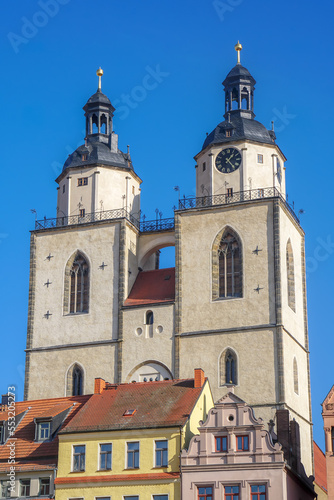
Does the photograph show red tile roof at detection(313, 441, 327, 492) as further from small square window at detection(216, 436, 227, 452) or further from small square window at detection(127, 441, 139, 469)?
small square window at detection(127, 441, 139, 469)

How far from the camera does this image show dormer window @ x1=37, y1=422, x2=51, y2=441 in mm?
50844

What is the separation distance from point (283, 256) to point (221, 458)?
66.1ft

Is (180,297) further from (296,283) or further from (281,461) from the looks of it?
(281,461)

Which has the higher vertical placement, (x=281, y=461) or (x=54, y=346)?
(x=54, y=346)

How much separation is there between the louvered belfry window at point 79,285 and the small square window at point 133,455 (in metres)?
20.0

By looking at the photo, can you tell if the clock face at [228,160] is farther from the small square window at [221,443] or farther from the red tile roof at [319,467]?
the small square window at [221,443]

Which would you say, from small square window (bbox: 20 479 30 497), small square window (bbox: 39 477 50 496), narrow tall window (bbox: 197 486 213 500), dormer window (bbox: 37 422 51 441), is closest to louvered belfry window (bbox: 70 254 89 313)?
dormer window (bbox: 37 422 51 441)

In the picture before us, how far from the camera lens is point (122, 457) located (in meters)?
47.4

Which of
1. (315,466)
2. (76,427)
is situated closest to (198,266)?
(315,466)

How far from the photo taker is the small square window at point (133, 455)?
47188 millimetres

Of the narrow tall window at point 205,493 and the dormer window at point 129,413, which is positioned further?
the dormer window at point 129,413

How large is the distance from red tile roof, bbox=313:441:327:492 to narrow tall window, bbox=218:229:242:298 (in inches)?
437

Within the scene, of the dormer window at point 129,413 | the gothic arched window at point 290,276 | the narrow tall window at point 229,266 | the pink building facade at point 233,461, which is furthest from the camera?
the gothic arched window at point 290,276

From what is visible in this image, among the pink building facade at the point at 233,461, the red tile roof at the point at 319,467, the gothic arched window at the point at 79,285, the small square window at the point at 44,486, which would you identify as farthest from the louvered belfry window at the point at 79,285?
the pink building facade at the point at 233,461
